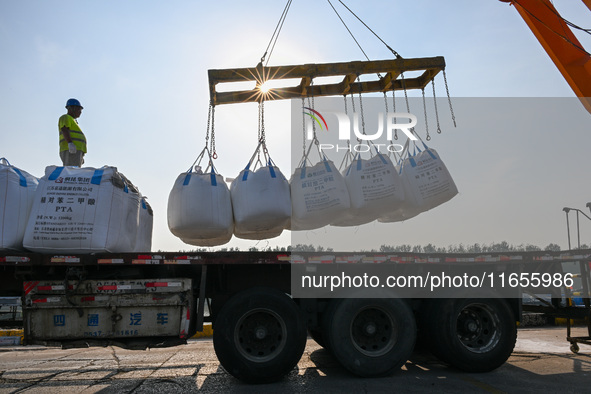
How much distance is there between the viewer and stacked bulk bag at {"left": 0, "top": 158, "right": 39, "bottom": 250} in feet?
15.5

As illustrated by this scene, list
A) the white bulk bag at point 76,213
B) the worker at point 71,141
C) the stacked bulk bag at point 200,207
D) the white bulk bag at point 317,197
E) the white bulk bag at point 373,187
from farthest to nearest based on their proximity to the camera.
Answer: the worker at point 71,141, the white bulk bag at point 373,187, the white bulk bag at point 317,197, the stacked bulk bag at point 200,207, the white bulk bag at point 76,213

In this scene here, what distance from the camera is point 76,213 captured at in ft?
15.6

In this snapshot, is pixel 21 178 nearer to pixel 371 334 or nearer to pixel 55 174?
pixel 55 174

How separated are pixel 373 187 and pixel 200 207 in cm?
205

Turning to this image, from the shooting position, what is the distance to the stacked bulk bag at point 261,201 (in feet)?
16.4

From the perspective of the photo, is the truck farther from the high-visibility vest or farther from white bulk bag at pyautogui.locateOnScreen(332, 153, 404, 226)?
the high-visibility vest

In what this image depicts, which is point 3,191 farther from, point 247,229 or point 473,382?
point 473,382

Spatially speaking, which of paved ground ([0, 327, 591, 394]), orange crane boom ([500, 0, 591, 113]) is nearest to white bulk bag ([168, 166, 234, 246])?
paved ground ([0, 327, 591, 394])

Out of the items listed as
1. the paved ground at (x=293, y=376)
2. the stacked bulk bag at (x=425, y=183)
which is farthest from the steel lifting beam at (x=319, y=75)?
the paved ground at (x=293, y=376)

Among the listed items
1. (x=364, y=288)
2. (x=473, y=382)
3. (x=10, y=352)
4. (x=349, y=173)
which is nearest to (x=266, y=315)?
(x=364, y=288)

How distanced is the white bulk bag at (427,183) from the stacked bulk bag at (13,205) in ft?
14.5

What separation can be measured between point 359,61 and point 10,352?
345 inches

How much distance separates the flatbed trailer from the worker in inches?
72.5

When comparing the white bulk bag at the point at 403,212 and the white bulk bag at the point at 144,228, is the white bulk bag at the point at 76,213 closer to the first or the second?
the white bulk bag at the point at 144,228
